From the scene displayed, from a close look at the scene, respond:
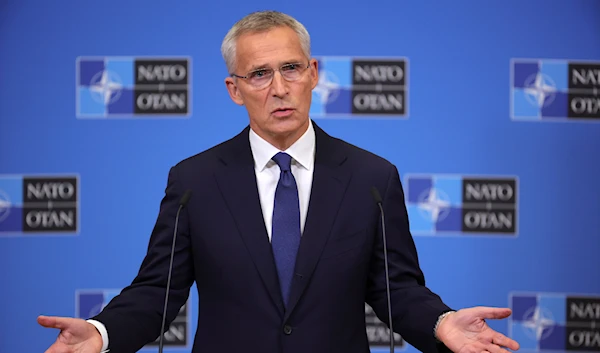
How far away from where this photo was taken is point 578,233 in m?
3.57

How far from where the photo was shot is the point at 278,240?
6.13 ft

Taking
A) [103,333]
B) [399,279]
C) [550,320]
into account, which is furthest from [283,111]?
[550,320]

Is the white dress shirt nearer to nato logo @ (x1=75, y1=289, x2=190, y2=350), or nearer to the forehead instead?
the forehead

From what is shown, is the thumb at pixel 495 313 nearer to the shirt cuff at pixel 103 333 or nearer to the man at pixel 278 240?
the man at pixel 278 240

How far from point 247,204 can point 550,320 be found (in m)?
2.18

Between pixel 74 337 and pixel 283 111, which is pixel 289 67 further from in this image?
pixel 74 337

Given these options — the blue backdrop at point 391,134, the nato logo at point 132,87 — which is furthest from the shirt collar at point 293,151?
the nato logo at point 132,87

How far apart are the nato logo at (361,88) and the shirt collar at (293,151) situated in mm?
1536

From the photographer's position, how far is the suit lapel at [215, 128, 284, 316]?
1823 mm

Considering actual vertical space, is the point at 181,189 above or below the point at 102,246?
above

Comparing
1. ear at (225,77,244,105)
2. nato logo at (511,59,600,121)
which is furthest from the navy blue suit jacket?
nato logo at (511,59,600,121)

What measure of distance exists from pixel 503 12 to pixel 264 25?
1991mm

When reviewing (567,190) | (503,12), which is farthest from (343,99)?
(567,190)

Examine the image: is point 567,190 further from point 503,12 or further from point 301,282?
point 301,282
